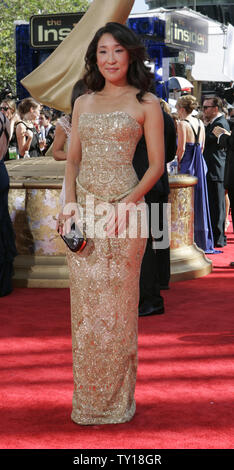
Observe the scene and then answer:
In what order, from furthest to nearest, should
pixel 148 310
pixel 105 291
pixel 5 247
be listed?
pixel 5 247
pixel 148 310
pixel 105 291

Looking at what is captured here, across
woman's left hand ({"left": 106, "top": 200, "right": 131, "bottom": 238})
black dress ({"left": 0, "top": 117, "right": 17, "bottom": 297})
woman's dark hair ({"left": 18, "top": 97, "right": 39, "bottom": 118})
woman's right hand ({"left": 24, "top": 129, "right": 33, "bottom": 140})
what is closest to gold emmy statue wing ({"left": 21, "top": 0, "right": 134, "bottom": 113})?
black dress ({"left": 0, "top": 117, "right": 17, "bottom": 297})

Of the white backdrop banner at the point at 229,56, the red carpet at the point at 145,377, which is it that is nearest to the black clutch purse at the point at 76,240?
the red carpet at the point at 145,377

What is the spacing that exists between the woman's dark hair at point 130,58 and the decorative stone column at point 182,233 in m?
3.62

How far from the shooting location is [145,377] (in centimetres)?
405

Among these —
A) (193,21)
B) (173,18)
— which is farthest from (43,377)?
(193,21)

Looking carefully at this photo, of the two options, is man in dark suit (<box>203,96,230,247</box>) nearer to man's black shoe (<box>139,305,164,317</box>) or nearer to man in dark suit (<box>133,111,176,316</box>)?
man in dark suit (<box>133,111,176,316</box>)

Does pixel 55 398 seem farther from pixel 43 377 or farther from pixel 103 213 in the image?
pixel 103 213

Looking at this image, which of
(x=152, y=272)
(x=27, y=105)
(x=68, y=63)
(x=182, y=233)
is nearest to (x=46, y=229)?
(x=182, y=233)

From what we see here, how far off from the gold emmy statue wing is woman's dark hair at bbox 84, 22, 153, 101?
1.67 m

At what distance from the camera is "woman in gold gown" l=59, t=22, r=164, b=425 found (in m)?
3.09

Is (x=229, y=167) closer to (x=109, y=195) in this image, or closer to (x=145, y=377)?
(x=145, y=377)

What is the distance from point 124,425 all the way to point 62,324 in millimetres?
1967

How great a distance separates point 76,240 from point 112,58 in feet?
2.59

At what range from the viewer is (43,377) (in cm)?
405
